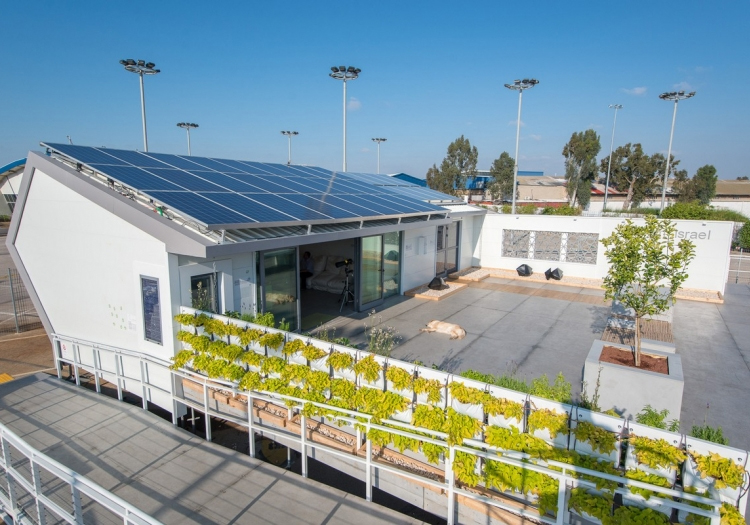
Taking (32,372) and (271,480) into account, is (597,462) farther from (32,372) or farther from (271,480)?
(32,372)

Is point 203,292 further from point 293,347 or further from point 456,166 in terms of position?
point 456,166

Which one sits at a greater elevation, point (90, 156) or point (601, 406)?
point (90, 156)

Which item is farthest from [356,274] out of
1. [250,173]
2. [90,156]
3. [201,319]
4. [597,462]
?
[597,462]

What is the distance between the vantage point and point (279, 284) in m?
10.0

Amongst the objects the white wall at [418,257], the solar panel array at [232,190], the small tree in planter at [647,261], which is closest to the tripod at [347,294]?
the white wall at [418,257]

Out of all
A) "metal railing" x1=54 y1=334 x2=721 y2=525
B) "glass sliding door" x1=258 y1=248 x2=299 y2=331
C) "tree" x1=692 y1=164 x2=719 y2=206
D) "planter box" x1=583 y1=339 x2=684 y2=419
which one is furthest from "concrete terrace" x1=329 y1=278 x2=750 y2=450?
"tree" x1=692 y1=164 x2=719 y2=206

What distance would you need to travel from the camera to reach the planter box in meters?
6.40

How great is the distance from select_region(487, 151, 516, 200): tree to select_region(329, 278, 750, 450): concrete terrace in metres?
42.5

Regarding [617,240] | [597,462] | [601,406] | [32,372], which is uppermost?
[617,240]

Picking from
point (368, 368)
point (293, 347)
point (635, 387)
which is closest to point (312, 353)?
point (293, 347)

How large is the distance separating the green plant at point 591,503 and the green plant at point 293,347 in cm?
388

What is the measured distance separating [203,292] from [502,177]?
5481 centimetres

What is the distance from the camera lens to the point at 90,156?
9172 millimetres

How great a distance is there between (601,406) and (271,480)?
520cm
